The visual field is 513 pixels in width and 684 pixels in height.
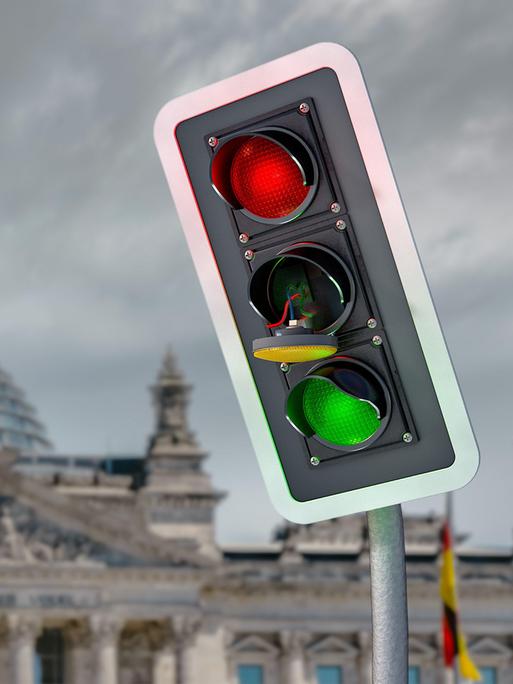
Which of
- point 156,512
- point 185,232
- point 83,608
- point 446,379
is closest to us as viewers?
point 446,379

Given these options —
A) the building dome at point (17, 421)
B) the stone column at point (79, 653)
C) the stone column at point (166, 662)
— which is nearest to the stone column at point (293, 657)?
the stone column at point (166, 662)

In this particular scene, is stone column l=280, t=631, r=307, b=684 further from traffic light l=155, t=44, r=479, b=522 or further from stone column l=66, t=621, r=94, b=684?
traffic light l=155, t=44, r=479, b=522

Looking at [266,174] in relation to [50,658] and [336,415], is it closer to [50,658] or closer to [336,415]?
[336,415]

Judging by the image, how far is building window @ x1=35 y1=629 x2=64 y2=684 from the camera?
7231cm

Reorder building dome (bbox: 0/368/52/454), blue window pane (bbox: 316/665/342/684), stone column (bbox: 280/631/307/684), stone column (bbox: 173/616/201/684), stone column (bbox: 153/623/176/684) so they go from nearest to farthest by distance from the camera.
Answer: stone column (bbox: 173/616/201/684)
stone column (bbox: 153/623/176/684)
stone column (bbox: 280/631/307/684)
blue window pane (bbox: 316/665/342/684)
building dome (bbox: 0/368/52/454)

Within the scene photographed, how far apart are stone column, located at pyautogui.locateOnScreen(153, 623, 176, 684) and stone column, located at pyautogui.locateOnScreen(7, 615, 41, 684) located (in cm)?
457

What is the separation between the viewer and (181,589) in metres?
72.5

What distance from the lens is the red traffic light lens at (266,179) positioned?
5289 millimetres

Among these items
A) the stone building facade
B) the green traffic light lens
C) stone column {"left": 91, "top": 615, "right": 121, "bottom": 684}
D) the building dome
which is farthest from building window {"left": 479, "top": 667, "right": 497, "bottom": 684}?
the green traffic light lens

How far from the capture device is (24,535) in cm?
7181

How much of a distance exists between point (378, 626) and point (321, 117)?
124cm

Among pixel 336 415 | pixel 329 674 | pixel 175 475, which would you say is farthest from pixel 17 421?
pixel 336 415

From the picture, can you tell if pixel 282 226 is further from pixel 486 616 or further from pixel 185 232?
pixel 486 616

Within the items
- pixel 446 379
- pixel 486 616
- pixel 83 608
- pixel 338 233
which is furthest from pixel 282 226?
pixel 486 616
